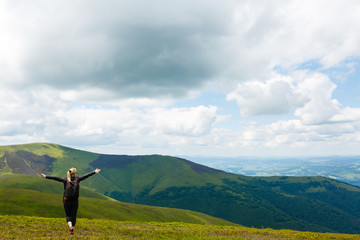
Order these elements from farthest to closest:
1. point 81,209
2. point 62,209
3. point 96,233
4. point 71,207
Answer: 1. point 81,209
2. point 62,209
3. point 96,233
4. point 71,207

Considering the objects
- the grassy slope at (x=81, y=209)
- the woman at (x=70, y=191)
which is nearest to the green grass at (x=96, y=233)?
the woman at (x=70, y=191)

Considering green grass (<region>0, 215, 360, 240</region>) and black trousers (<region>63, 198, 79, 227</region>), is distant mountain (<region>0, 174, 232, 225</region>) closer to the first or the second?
green grass (<region>0, 215, 360, 240</region>)

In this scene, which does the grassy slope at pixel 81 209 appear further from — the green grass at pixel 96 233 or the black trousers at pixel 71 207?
the black trousers at pixel 71 207

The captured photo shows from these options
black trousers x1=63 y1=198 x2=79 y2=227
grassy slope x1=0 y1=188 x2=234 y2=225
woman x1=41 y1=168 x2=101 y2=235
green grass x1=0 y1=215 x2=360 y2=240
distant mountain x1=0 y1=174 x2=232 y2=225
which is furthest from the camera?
grassy slope x1=0 y1=188 x2=234 y2=225

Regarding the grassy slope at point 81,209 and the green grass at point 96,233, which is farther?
the grassy slope at point 81,209

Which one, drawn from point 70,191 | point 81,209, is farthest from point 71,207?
point 81,209

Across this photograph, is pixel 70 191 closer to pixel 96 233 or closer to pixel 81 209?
pixel 96 233

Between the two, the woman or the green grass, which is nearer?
the woman

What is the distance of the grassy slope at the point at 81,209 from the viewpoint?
276 feet

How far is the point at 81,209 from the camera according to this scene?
102 m

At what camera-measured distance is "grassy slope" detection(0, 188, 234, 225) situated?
8412cm

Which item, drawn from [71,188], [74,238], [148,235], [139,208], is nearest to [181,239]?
[148,235]

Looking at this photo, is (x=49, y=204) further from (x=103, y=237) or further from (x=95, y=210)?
(x=103, y=237)

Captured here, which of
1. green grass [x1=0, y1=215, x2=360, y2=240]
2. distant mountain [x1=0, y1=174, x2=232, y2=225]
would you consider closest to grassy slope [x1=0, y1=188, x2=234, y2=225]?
distant mountain [x1=0, y1=174, x2=232, y2=225]
